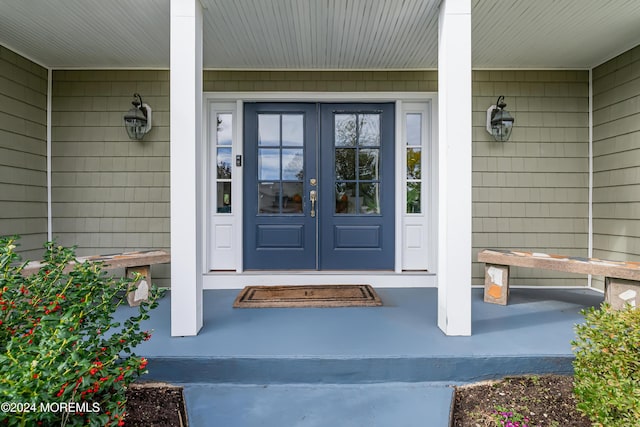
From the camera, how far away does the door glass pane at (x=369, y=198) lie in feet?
13.1

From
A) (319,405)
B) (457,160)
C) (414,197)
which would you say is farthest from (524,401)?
(414,197)

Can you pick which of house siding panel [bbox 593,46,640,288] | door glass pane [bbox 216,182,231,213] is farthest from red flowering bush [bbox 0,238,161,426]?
house siding panel [bbox 593,46,640,288]

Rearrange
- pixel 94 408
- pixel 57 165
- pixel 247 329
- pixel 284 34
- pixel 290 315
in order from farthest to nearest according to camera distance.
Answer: pixel 57 165 < pixel 284 34 < pixel 290 315 < pixel 247 329 < pixel 94 408

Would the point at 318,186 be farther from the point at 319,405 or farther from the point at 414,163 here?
the point at 319,405

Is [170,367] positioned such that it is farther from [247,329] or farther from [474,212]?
[474,212]

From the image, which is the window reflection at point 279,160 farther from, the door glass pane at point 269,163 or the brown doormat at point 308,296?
the brown doormat at point 308,296

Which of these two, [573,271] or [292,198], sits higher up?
[292,198]

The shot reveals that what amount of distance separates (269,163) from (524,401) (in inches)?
124

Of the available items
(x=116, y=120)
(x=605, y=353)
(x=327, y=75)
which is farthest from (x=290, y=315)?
(x=116, y=120)

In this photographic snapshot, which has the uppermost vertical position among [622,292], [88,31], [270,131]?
[88,31]

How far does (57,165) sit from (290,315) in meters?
3.11

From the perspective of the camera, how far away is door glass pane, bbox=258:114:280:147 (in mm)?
3957

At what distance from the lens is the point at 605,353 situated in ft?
5.50

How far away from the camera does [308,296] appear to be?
11.0ft
